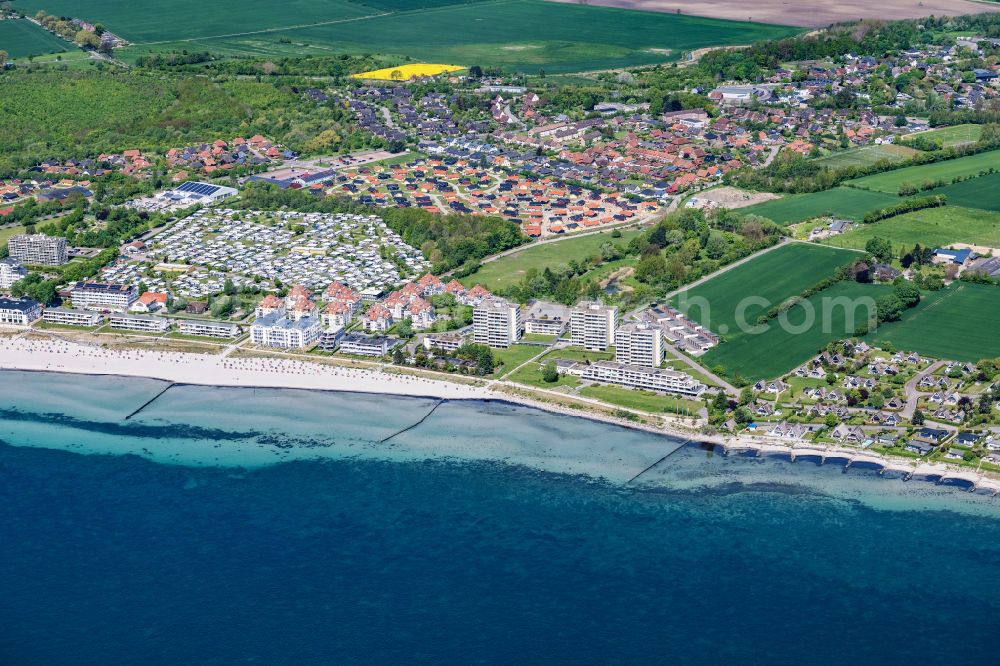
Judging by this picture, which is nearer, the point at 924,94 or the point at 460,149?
the point at 460,149

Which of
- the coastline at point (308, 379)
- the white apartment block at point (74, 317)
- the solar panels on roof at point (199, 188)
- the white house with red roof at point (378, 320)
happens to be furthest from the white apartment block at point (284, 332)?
the solar panels on roof at point (199, 188)

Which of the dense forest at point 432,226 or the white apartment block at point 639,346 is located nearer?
the white apartment block at point 639,346

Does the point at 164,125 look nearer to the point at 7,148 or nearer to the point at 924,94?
the point at 7,148

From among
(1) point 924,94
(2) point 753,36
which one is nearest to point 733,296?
(1) point 924,94

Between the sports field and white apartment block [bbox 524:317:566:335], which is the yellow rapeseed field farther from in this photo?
white apartment block [bbox 524:317:566:335]

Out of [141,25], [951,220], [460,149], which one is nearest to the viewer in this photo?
[951,220]

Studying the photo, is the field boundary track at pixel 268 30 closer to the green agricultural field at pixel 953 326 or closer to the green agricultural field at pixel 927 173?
the green agricultural field at pixel 927 173
